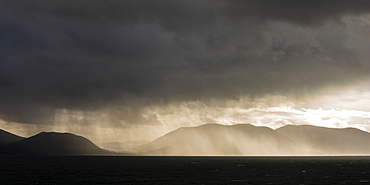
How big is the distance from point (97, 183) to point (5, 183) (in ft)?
92.3

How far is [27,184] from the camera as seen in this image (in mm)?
89812

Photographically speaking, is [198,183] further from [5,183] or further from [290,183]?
[5,183]

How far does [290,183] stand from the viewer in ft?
302

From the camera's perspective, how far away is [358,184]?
287ft

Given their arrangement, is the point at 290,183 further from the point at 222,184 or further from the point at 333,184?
the point at 222,184

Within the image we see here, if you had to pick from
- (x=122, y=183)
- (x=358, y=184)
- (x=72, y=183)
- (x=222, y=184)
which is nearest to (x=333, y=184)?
(x=358, y=184)

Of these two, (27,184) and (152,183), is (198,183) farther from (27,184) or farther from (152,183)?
(27,184)

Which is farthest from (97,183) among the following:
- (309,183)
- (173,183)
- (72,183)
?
(309,183)

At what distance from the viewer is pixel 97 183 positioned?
91938mm

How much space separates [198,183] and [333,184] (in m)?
40.3

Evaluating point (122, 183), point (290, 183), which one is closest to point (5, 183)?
point (122, 183)

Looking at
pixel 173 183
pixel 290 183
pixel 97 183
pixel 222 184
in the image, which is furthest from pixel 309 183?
pixel 97 183

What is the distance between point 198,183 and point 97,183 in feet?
101

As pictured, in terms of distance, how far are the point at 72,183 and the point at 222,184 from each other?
4549cm
